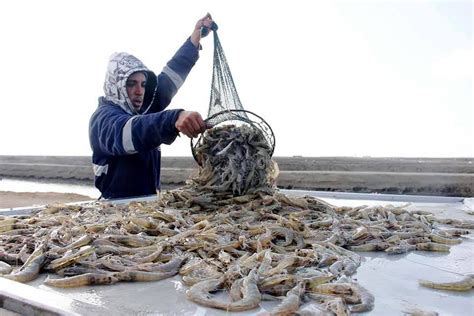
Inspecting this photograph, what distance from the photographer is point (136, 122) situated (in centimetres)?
363

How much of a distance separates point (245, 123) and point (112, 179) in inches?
67.9

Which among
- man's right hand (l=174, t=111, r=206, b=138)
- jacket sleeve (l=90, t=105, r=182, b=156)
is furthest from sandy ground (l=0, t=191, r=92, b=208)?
man's right hand (l=174, t=111, r=206, b=138)

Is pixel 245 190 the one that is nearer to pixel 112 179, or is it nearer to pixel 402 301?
pixel 112 179

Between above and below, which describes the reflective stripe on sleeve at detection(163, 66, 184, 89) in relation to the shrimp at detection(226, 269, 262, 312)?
above

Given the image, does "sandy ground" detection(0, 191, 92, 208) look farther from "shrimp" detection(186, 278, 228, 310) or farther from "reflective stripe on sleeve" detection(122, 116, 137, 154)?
"shrimp" detection(186, 278, 228, 310)

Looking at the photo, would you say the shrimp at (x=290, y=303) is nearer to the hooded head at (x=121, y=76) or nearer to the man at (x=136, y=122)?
the man at (x=136, y=122)

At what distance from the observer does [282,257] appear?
2.32m

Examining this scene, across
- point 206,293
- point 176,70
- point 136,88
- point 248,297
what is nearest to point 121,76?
point 136,88

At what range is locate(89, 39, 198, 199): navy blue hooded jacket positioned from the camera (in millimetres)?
3561

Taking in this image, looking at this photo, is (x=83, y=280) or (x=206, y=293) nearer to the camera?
(x=206, y=293)

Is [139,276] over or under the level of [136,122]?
under

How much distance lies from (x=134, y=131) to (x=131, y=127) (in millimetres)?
57

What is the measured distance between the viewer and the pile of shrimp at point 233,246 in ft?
6.31

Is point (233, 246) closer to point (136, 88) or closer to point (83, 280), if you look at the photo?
point (83, 280)
